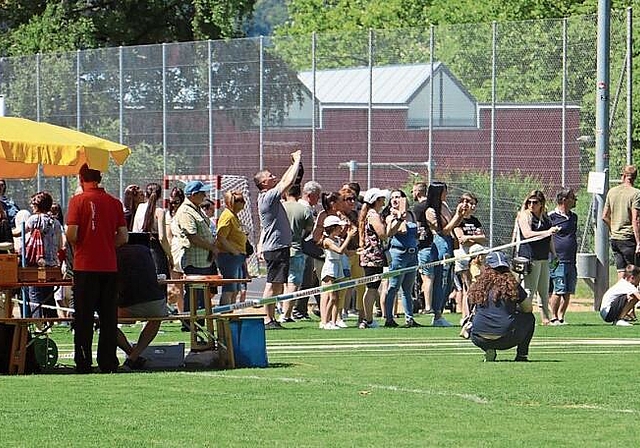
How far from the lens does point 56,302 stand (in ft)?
74.6

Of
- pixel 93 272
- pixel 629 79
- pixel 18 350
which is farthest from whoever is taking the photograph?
pixel 629 79

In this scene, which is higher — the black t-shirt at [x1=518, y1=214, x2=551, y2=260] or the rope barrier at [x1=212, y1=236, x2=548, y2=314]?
the black t-shirt at [x1=518, y1=214, x2=551, y2=260]

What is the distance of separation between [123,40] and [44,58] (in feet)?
49.5

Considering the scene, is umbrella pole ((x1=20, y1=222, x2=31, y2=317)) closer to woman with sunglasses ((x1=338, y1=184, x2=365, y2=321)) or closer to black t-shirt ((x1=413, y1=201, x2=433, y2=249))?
woman with sunglasses ((x1=338, y1=184, x2=365, y2=321))

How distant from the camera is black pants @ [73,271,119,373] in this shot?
592 inches

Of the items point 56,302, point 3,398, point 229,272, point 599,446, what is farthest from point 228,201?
point 599,446

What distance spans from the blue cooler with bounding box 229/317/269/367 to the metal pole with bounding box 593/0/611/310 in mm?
10386

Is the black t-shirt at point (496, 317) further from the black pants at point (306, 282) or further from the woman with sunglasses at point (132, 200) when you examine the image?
the black pants at point (306, 282)

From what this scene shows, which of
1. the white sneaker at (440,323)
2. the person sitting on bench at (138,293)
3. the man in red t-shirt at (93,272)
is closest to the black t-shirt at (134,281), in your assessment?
the person sitting on bench at (138,293)

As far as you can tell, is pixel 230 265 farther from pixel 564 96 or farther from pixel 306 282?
pixel 564 96

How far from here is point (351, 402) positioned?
1216 cm

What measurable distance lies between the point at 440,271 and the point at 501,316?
21.3 ft

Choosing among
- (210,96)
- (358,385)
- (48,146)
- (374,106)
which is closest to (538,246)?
(48,146)

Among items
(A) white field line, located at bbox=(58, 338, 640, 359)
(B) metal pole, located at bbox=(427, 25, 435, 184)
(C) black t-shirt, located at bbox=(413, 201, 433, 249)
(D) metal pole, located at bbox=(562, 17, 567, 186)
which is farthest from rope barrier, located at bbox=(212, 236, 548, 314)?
(B) metal pole, located at bbox=(427, 25, 435, 184)
